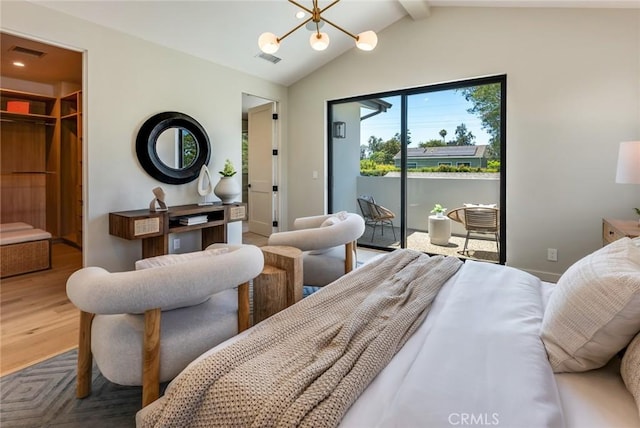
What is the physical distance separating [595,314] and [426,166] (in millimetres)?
3572

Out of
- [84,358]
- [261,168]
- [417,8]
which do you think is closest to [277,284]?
[84,358]

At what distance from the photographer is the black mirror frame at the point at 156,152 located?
3576 millimetres

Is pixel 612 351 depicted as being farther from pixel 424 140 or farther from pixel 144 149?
pixel 144 149

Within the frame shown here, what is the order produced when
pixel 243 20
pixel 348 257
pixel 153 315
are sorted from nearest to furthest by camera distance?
pixel 153 315 < pixel 348 257 < pixel 243 20

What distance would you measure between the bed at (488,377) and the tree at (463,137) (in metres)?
2.99

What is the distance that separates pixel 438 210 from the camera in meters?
4.41

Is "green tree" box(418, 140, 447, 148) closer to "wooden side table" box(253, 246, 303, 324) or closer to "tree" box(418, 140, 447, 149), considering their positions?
"tree" box(418, 140, 447, 149)

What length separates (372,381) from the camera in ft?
3.20

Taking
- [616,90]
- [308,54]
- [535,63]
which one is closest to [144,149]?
[308,54]

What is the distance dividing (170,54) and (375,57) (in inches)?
102

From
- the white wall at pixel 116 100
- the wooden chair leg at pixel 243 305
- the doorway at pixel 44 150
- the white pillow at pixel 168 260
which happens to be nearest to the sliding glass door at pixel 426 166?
the white wall at pixel 116 100

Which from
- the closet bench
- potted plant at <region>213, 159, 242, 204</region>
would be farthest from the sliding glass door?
the closet bench

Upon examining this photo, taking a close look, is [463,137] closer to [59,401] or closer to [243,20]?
[243,20]

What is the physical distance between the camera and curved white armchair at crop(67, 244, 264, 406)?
131cm
